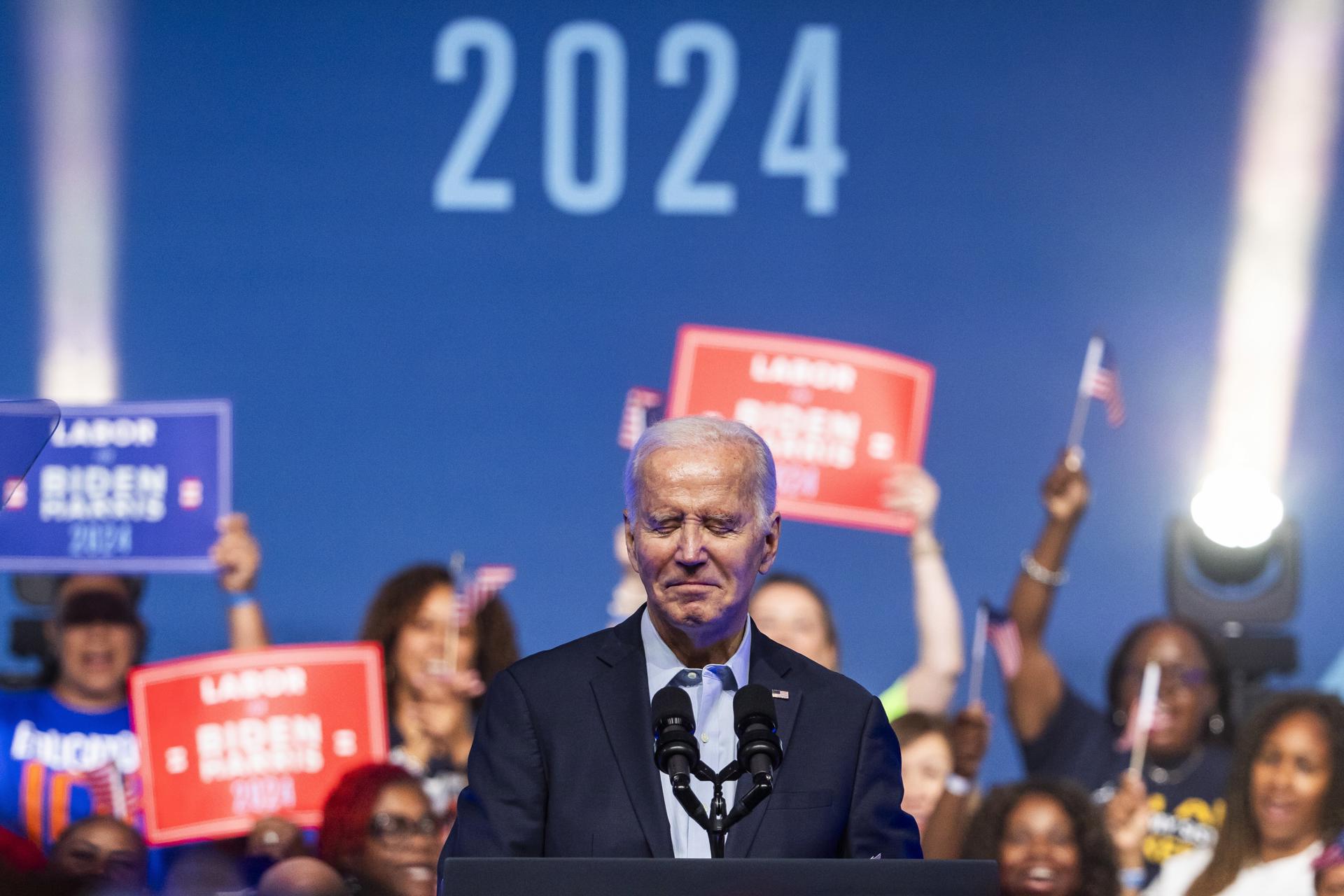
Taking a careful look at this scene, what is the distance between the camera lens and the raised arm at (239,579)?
458 centimetres

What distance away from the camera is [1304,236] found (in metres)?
4.82

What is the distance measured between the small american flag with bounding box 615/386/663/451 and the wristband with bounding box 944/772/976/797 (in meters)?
1.22

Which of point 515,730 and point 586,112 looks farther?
point 586,112

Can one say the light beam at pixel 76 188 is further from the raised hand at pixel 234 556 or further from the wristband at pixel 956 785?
the wristband at pixel 956 785

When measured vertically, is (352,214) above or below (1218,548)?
above

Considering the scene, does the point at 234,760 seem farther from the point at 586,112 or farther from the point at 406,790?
the point at 586,112

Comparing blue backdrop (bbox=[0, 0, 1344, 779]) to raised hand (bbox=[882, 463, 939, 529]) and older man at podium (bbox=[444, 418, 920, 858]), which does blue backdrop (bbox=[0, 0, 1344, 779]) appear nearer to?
raised hand (bbox=[882, 463, 939, 529])

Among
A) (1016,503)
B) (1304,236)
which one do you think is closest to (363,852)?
(1016,503)

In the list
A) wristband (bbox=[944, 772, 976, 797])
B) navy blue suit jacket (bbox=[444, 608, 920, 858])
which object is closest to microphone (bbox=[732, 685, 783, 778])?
navy blue suit jacket (bbox=[444, 608, 920, 858])

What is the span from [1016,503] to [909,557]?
0.33 m

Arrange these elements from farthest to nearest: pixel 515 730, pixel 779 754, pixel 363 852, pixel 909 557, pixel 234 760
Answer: pixel 909 557, pixel 234 760, pixel 363 852, pixel 515 730, pixel 779 754

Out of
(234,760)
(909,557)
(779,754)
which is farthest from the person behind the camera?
(909,557)

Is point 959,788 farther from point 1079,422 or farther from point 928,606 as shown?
point 1079,422

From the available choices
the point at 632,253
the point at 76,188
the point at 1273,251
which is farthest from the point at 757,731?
the point at 76,188
